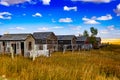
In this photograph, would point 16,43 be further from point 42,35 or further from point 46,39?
point 42,35

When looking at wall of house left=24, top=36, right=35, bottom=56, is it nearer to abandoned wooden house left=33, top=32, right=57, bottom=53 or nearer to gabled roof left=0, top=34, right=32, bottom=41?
gabled roof left=0, top=34, right=32, bottom=41

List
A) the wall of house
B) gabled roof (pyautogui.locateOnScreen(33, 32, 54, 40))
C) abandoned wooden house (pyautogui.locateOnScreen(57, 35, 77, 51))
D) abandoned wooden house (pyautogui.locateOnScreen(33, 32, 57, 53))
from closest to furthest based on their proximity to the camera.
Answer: the wall of house
abandoned wooden house (pyautogui.locateOnScreen(33, 32, 57, 53))
gabled roof (pyautogui.locateOnScreen(33, 32, 54, 40))
abandoned wooden house (pyautogui.locateOnScreen(57, 35, 77, 51))

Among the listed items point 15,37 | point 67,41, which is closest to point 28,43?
point 15,37

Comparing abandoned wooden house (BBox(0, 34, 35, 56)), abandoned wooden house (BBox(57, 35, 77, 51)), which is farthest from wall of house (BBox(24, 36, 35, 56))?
abandoned wooden house (BBox(57, 35, 77, 51))

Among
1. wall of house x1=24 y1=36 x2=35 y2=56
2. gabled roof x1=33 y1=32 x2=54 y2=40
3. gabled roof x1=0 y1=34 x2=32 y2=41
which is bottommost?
wall of house x1=24 y1=36 x2=35 y2=56

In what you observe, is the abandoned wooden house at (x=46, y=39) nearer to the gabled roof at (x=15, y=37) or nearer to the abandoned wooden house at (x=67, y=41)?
the abandoned wooden house at (x=67, y=41)

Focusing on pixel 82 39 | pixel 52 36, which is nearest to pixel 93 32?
pixel 82 39

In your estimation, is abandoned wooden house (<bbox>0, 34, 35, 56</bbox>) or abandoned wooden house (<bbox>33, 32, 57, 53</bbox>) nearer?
abandoned wooden house (<bbox>0, 34, 35, 56</bbox>)

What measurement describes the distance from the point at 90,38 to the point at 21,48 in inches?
2077

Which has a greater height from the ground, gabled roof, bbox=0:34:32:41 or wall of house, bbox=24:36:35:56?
gabled roof, bbox=0:34:32:41

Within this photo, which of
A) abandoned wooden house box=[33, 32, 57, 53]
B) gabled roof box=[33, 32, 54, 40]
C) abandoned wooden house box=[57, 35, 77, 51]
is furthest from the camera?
abandoned wooden house box=[57, 35, 77, 51]

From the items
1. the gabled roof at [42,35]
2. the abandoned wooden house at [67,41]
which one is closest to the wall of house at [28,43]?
the gabled roof at [42,35]

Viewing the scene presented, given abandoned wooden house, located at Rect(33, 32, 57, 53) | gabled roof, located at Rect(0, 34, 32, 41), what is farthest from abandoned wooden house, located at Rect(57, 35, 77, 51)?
gabled roof, located at Rect(0, 34, 32, 41)

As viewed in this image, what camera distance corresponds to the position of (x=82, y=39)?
83.8m
